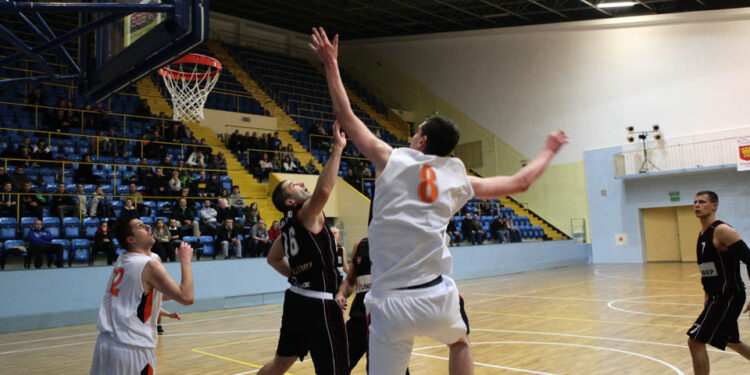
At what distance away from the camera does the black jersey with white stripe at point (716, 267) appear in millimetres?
4964

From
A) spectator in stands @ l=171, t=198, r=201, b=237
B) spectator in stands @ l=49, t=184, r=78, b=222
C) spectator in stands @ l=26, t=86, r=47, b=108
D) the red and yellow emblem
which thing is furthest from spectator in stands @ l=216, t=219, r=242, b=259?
the red and yellow emblem

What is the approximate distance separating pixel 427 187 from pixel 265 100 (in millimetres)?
22271

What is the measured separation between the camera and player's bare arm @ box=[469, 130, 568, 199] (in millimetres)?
2492

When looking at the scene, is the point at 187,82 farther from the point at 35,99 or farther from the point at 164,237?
the point at 35,99

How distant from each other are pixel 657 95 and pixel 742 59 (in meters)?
2.78

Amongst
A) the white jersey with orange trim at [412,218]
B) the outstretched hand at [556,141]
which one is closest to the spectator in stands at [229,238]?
the white jersey with orange trim at [412,218]

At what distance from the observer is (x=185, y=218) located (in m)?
13.4

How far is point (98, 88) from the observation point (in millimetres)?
5633

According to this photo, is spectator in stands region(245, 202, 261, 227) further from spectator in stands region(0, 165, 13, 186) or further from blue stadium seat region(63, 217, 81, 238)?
spectator in stands region(0, 165, 13, 186)

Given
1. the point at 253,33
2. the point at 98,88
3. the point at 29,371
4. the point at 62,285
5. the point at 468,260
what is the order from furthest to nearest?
the point at 253,33 → the point at 468,260 → the point at 62,285 → the point at 29,371 → the point at 98,88

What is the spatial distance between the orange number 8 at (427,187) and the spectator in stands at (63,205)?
467 inches

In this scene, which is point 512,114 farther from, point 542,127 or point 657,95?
point 657,95

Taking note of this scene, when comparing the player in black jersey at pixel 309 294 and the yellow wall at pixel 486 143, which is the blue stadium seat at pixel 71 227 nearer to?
the player in black jersey at pixel 309 294

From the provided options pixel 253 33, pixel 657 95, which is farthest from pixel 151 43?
pixel 253 33
